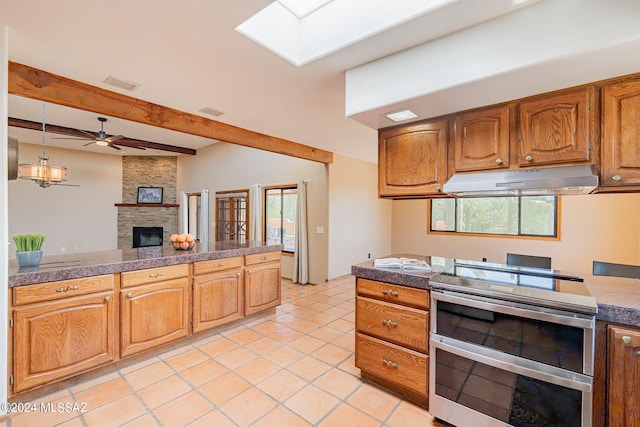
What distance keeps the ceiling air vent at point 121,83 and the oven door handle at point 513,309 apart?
→ 9.95 feet

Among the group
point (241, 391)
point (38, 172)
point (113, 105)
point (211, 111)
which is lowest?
point (241, 391)

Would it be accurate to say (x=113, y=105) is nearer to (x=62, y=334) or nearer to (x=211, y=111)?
(x=211, y=111)

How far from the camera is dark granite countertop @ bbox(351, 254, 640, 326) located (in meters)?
1.38

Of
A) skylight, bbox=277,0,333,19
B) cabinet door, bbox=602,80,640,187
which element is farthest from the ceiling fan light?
cabinet door, bbox=602,80,640,187

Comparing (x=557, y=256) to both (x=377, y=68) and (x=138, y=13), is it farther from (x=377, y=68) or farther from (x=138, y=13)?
(x=138, y=13)

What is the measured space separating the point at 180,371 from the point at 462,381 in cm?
229

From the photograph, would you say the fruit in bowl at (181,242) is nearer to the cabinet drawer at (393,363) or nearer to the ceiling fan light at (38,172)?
the cabinet drawer at (393,363)

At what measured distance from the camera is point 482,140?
207 centimetres

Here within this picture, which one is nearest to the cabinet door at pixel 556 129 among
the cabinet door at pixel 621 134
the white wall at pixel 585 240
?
the cabinet door at pixel 621 134

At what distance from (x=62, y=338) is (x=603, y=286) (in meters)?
3.85

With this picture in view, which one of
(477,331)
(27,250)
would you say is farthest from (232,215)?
(477,331)

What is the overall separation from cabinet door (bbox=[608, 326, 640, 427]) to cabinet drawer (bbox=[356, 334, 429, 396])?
0.91m

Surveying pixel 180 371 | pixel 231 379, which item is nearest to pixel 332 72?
pixel 231 379

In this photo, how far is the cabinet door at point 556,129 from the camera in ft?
5.62
